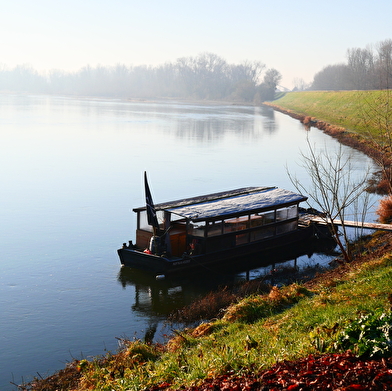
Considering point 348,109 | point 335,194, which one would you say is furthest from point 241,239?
point 348,109

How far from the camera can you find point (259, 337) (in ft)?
37.2

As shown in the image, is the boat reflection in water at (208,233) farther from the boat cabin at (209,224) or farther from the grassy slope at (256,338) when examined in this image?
the grassy slope at (256,338)

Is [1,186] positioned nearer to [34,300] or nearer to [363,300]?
[34,300]

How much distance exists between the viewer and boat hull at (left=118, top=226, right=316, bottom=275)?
74.5 feet

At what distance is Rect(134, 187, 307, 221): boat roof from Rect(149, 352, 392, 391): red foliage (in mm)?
15047

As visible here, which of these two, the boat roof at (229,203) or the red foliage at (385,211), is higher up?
the boat roof at (229,203)

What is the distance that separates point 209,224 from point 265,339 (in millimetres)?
13128

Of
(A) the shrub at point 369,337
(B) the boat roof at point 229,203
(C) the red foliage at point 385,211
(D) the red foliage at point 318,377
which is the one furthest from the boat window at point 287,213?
(D) the red foliage at point 318,377

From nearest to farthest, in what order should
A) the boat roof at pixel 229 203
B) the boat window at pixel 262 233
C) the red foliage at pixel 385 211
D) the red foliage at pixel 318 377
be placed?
the red foliage at pixel 318 377, the boat roof at pixel 229 203, the boat window at pixel 262 233, the red foliage at pixel 385 211

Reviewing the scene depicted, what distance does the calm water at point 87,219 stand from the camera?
17528 mm

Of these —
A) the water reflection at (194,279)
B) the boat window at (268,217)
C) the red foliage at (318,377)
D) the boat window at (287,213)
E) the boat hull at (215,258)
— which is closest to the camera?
the red foliage at (318,377)

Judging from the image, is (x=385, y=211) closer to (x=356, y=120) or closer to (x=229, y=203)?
(x=229, y=203)

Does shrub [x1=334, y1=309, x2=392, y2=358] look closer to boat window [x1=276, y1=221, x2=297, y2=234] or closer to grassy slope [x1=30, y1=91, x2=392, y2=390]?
grassy slope [x1=30, y1=91, x2=392, y2=390]

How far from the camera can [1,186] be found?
38.9 meters
